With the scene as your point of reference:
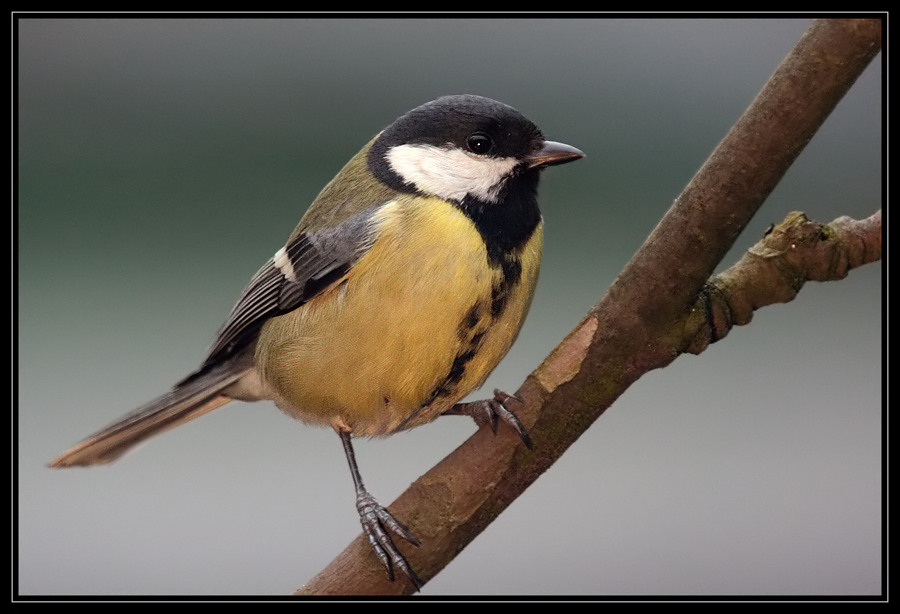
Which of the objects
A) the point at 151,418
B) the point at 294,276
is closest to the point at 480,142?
the point at 294,276

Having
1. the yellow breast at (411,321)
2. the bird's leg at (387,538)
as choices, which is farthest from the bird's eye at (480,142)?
the bird's leg at (387,538)

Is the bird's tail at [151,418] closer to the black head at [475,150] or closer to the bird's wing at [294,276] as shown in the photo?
the bird's wing at [294,276]

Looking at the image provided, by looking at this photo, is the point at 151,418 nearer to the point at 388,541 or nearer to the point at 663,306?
the point at 388,541

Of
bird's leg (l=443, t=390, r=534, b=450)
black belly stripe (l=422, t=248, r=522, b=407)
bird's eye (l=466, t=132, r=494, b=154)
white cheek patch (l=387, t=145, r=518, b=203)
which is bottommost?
bird's leg (l=443, t=390, r=534, b=450)

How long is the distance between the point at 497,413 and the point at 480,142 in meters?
0.57

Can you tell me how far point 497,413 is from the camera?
1.66 m

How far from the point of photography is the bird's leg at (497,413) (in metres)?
1.62

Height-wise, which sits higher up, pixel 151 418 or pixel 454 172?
pixel 454 172

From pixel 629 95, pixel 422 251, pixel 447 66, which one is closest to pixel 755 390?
pixel 629 95

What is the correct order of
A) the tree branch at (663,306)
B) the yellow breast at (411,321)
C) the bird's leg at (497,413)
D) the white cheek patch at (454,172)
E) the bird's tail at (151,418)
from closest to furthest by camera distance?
the tree branch at (663,306), the bird's leg at (497,413), the yellow breast at (411,321), the white cheek patch at (454,172), the bird's tail at (151,418)

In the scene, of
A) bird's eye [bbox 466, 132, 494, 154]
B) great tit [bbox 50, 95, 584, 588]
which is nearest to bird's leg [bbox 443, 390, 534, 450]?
great tit [bbox 50, 95, 584, 588]

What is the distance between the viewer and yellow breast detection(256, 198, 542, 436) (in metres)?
1.73

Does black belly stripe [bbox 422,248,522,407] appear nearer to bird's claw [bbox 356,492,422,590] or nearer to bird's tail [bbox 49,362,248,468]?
bird's claw [bbox 356,492,422,590]
